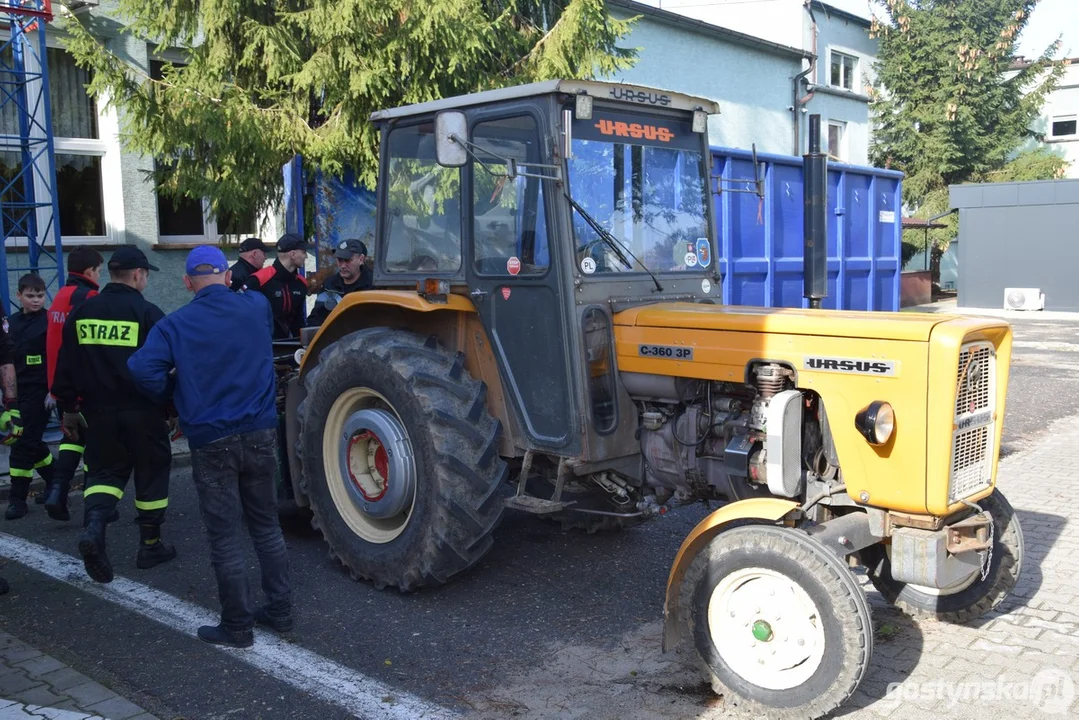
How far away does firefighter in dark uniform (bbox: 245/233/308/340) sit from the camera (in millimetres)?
7066

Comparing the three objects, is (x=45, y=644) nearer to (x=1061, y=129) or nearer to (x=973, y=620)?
(x=973, y=620)

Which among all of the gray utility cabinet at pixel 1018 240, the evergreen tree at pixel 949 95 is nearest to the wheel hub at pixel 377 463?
the gray utility cabinet at pixel 1018 240

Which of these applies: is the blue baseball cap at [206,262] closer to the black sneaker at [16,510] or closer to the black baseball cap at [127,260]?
the black baseball cap at [127,260]

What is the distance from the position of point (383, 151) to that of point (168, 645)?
281 cm

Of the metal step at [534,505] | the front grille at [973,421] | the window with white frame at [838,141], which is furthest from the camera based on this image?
the window with white frame at [838,141]

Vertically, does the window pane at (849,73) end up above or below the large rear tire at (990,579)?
above

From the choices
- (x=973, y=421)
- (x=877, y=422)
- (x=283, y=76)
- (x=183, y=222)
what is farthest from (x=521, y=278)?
(x=183, y=222)

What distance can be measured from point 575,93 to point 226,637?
9.68ft

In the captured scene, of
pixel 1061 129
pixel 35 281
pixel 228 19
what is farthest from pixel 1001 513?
pixel 1061 129

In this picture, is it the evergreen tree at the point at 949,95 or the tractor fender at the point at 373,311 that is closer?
the tractor fender at the point at 373,311

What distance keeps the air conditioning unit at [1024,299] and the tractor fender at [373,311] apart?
22.9 m

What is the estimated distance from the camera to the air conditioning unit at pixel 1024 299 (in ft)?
80.3

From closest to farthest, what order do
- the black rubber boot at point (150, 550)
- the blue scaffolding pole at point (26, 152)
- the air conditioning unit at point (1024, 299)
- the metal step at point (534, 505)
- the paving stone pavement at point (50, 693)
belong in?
1. the paving stone pavement at point (50, 693)
2. the metal step at point (534, 505)
3. the black rubber boot at point (150, 550)
4. the blue scaffolding pole at point (26, 152)
5. the air conditioning unit at point (1024, 299)

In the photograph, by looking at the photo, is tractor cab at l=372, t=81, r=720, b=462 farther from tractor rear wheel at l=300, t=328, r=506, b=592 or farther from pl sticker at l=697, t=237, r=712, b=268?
tractor rear wheel at l=300, t=328, r=506, b=592
